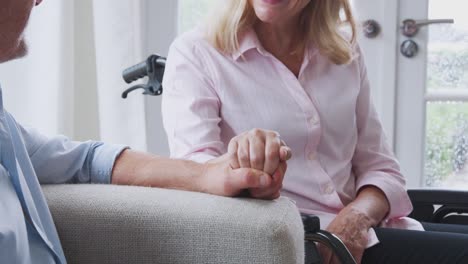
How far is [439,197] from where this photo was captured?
1.70 m

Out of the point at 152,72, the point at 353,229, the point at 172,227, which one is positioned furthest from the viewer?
the point at 152,72

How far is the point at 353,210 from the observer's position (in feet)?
4.67

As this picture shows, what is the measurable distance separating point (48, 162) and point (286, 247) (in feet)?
1.41

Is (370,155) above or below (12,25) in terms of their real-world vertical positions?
below

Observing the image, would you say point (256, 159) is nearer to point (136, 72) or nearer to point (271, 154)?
point (271, 154)

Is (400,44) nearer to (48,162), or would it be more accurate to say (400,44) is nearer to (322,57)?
(322,57)

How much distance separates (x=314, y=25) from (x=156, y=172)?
0.62 m

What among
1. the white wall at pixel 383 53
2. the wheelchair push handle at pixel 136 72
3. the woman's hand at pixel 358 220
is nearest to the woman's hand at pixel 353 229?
the woman's hand at pixel 358 220

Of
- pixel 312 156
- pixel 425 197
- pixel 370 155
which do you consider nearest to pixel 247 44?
pixel 312 156

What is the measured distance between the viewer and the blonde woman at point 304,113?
4.59 ft

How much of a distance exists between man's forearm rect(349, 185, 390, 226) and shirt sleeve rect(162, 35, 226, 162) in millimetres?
305

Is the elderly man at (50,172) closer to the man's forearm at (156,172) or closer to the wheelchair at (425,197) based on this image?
the man's forearm at (156,172)

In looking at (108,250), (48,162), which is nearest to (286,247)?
(108,250)

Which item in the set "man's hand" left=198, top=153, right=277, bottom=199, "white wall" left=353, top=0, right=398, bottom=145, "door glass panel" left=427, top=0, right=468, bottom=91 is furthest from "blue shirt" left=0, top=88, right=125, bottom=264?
"door glass panel" left=427, top=0, right=468, bottom=91
